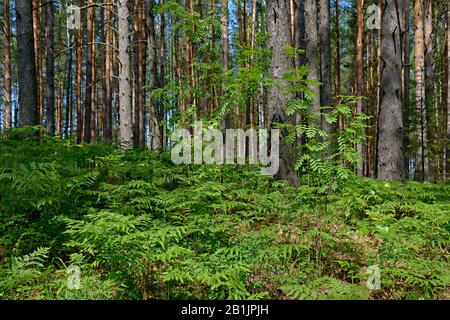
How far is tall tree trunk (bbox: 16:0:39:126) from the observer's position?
6449mm

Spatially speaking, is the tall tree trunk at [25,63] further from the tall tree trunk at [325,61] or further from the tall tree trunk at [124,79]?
the tall tree trunk at [325,61]

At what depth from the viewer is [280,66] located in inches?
219

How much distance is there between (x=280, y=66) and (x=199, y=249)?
3.76 metres

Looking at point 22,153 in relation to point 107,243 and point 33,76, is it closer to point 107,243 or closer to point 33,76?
point 33,76

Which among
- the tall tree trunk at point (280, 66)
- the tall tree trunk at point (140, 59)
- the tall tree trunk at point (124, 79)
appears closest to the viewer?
the tall tree trunk at point (280, 66)

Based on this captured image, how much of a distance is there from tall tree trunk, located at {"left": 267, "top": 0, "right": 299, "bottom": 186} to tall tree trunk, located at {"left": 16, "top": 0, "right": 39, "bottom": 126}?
16.7ft

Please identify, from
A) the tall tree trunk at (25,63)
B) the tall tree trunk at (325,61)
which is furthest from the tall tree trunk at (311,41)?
the tall tree trunk at (25,63)

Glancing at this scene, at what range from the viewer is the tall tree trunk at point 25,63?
21.2 feet

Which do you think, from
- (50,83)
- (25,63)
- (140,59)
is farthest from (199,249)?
(140,59)

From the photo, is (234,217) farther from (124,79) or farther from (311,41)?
(311,41)

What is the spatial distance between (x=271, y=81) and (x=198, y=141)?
1.57 m

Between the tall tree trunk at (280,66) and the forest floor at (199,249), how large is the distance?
120cm

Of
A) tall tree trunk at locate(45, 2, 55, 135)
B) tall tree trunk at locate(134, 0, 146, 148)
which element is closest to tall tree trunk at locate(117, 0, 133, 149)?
tall tree trunk at locate(45, 2, 55, 135)
